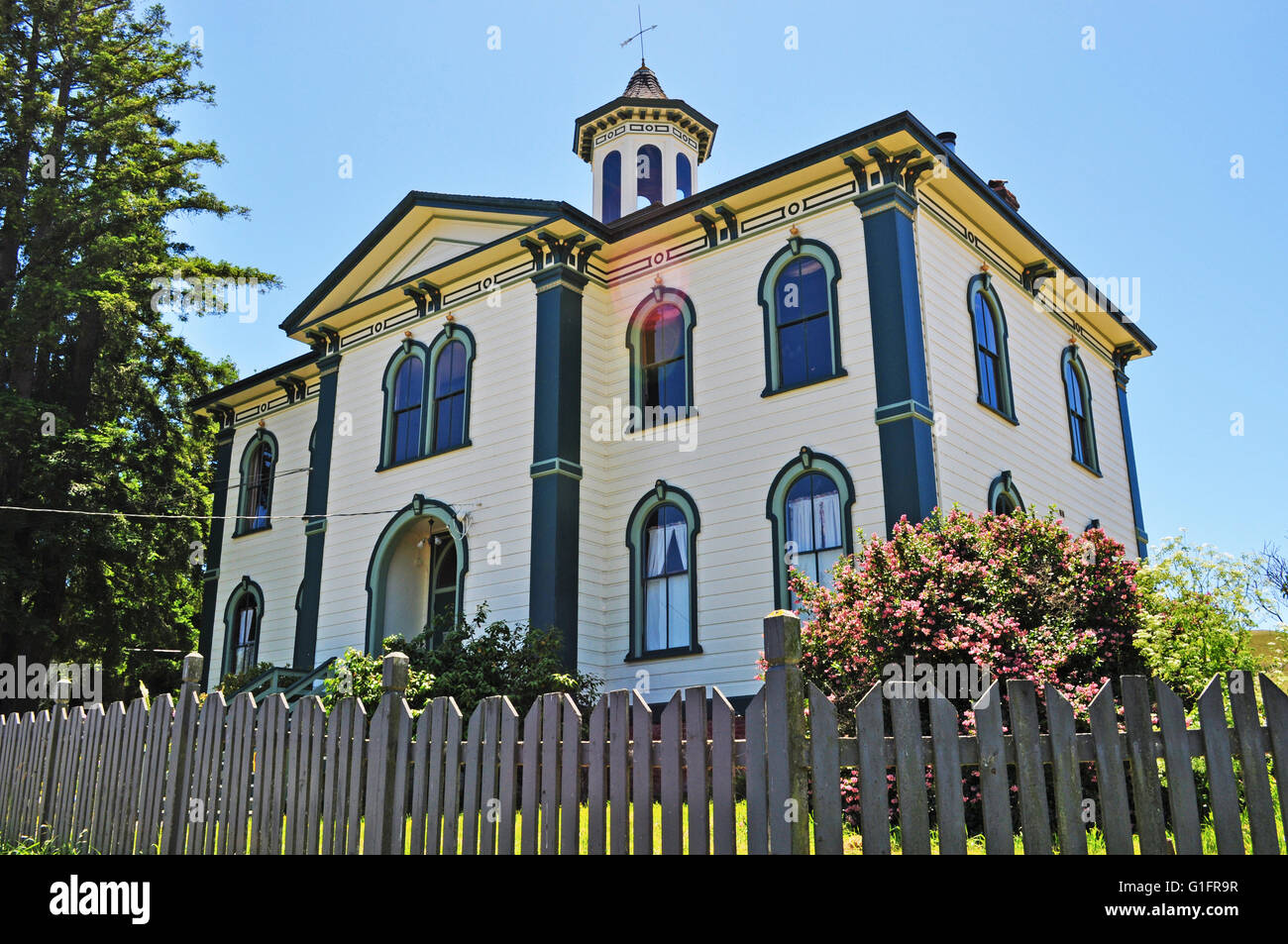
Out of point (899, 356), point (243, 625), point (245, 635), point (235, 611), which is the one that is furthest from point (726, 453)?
point (235, 611)

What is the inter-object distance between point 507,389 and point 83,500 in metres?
10.1

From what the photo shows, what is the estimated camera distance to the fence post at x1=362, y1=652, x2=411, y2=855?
671 cm

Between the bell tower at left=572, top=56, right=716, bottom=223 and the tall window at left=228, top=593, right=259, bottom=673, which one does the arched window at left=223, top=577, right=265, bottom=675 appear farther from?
the bell tower at left=572, top=56, right=716, bottom=223

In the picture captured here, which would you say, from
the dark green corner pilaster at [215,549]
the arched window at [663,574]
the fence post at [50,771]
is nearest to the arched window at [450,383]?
the arched window at [663,574]

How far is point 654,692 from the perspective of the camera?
15.6m

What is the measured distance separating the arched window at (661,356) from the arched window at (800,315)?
1.41 m

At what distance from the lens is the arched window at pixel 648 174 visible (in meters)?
22.6

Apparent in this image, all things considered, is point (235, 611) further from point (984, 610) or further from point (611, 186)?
point (984, 610)

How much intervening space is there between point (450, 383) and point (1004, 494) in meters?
9.06

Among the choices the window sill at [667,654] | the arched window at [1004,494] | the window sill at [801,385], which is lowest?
the window sill at [667,654]

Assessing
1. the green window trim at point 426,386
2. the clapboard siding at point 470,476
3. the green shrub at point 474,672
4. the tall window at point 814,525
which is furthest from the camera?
the green window trim at point 426,386

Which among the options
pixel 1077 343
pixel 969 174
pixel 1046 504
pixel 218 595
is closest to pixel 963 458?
pixel 1046 504

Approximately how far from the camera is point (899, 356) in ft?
46.8

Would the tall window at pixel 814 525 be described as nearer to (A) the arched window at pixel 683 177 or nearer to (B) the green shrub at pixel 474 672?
(B) the green shrub at pixel 474 672
